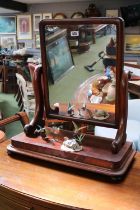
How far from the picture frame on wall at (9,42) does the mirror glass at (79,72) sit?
22.5 feet

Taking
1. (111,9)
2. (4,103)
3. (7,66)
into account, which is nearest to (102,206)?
(4,103)

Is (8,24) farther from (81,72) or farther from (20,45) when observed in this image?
(81,72)

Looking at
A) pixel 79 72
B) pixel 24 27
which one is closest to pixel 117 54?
pixel 79 72

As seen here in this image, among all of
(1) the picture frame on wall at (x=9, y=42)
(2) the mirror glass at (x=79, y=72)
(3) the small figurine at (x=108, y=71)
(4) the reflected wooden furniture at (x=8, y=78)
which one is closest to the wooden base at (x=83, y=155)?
(2) the mirror glass at (x=79, y=72)

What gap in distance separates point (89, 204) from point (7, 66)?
259 inches

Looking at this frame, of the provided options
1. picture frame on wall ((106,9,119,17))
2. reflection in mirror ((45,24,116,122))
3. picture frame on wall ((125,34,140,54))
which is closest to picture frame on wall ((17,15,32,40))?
picture frame on wall ((106,9,119,17))

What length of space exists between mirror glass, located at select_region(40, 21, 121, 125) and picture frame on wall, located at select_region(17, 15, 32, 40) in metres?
6.48

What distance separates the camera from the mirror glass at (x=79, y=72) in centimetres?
103

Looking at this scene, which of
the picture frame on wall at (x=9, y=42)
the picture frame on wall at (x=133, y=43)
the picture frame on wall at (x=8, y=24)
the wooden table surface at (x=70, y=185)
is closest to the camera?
the wooden table surface at (x=70, y=185)

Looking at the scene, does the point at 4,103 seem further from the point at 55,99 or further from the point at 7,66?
the point at 55,99

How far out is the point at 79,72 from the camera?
111 cm

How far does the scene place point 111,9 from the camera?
6.32m

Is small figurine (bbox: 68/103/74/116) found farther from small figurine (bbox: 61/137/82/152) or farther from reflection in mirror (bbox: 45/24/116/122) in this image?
small figurine (bbox: 61/137/82/152)

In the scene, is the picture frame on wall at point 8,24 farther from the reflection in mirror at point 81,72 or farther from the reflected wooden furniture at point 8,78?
the reflection in mirror at point 81,72
